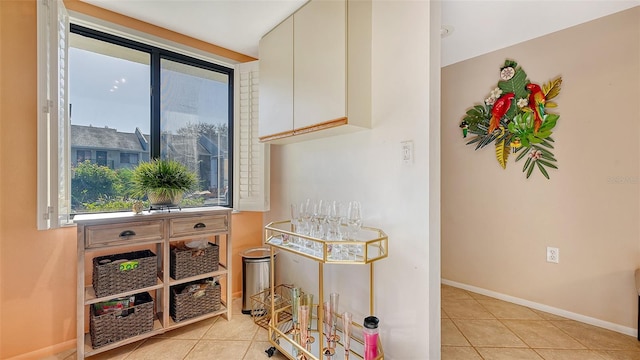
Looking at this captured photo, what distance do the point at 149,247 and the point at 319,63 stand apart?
196cm

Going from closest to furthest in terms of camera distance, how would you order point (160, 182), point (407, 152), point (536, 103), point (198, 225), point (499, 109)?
point (407, 152) → point (160, 182) → point (198, 225) → point (536, 103) → point (499, 109)

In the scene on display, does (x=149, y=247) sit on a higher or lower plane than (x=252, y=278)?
higher

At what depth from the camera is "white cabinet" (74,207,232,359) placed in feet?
5.48

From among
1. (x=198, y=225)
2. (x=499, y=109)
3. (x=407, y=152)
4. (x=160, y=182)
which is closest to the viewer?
(x=407, y=152)

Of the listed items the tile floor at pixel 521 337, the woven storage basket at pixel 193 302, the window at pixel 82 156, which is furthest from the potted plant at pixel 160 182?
the tile floor at pixel 521 337

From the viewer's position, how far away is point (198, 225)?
2.11 meters

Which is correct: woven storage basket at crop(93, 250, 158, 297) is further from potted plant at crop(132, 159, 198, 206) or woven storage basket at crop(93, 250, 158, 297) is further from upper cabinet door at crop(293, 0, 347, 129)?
upper cabinet door at crop(293, 0, 347, 129)

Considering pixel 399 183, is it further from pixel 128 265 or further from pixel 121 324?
pixel 121 324

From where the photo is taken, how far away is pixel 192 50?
243cm

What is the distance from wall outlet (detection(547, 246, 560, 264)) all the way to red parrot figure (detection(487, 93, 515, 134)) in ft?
3.73

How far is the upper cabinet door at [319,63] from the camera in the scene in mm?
1589

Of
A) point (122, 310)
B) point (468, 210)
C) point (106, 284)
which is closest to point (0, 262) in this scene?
point (106, 284)

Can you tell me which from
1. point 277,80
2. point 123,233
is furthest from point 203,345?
point 277,80

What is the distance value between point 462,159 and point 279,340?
2.40 metres
